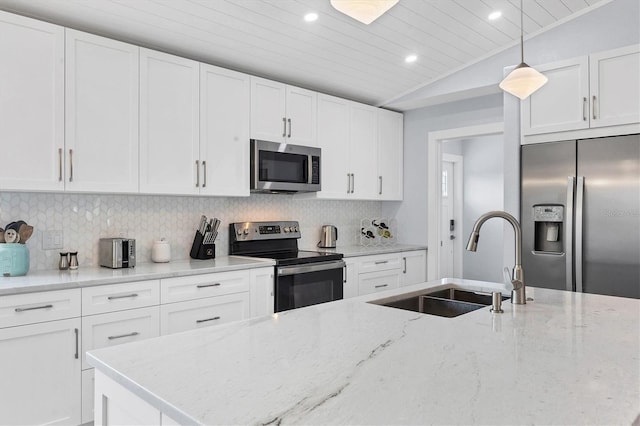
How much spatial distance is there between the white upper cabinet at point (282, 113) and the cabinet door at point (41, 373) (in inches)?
75.8

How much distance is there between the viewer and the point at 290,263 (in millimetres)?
3463

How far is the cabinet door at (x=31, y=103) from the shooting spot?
8.11 ft

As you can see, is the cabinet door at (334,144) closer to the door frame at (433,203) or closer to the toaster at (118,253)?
the door frame at (433,203)

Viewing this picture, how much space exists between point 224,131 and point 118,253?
113 centimetres

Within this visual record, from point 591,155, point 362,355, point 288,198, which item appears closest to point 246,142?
point 288,198

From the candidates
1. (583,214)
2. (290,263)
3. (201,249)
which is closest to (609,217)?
(583,214)

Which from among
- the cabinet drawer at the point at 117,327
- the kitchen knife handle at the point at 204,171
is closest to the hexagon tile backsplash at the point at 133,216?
the kitchen knife handle at the point at 204,171

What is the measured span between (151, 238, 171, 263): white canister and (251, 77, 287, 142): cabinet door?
1.04 m

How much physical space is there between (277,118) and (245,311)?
5.13ft

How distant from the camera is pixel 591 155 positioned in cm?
313

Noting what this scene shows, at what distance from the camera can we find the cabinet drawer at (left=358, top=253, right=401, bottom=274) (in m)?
Answer: 4.21

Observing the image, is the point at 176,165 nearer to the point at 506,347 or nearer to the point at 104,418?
the point at 104,418

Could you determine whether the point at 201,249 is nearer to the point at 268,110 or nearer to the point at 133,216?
the point at 133,216

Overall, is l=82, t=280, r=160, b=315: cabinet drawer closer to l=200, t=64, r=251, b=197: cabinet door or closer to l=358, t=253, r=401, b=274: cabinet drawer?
l=200, t=64, r=251, b=197: cabinet door
